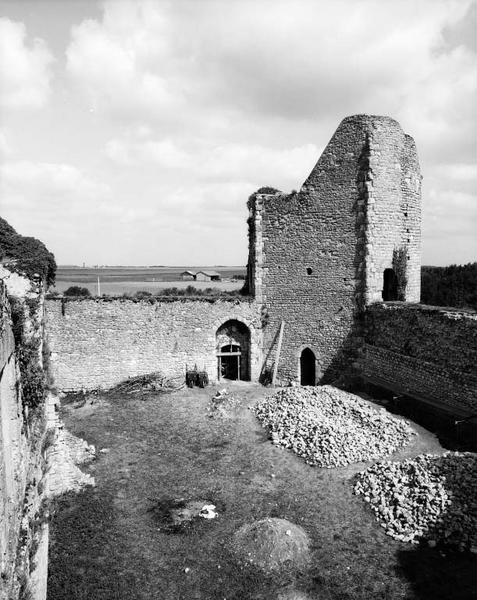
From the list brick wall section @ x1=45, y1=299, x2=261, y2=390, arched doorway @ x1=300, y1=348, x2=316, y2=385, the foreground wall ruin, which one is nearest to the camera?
the foreground wall ruin

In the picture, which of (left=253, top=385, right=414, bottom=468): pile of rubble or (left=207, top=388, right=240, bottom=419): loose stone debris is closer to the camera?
(left=253, top=385, right=414, bottom=468): pile of rubble

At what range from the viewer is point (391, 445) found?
513 inches

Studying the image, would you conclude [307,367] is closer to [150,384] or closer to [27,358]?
[150,384]

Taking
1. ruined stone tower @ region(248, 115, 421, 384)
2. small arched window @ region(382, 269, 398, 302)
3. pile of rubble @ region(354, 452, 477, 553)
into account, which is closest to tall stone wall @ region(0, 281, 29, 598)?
pile of rubble @ region(354, 452, 477, 553)

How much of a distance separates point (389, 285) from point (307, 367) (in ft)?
16.0

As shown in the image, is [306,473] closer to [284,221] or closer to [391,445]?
[391,445]

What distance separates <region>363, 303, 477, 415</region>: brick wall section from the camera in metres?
13.7

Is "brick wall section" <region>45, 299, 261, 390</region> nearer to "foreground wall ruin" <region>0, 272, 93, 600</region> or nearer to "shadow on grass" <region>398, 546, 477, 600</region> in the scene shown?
"foreground wall ruin" <region>0, 272, 93, 600</region>

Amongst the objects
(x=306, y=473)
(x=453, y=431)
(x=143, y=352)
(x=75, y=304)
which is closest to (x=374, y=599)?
(x=306, y=473)

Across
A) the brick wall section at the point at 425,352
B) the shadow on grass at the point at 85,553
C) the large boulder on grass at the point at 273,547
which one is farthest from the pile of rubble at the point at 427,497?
the shadow on grass at the point at 85,553

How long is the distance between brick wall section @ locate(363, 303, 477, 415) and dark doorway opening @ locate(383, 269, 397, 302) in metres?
1.90

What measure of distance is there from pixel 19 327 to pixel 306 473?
8.01m

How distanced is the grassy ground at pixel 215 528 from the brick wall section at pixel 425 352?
5.39 ft

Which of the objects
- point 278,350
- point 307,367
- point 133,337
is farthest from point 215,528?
point 133,337
